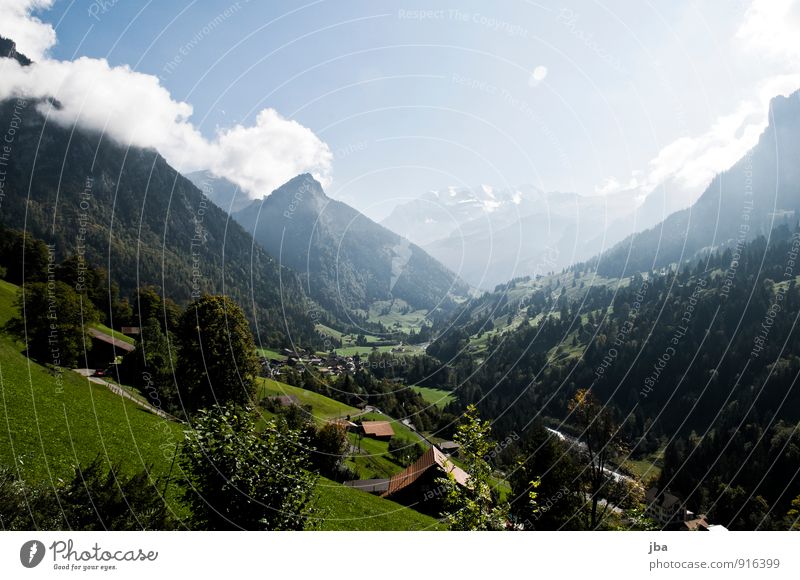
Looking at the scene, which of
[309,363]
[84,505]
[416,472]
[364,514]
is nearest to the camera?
[84,505]

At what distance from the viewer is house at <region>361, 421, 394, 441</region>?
91.3 meters

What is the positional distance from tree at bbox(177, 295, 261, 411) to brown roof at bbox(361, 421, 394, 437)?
176ft

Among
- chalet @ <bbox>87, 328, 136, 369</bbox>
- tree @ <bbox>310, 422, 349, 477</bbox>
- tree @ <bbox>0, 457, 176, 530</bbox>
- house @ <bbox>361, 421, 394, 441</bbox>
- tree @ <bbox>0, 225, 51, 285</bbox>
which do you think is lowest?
house @ <bbox>361, 421, 394, 441</bbox>

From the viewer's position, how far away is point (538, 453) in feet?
115

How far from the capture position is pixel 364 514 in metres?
30.6

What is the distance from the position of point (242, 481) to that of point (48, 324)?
44.1 meters

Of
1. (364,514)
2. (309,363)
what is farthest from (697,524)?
(309,363)

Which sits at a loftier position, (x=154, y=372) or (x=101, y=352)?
(x=154, y=372)

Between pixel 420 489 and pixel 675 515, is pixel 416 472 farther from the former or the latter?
pixel 675 515

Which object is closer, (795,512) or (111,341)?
(795,512)

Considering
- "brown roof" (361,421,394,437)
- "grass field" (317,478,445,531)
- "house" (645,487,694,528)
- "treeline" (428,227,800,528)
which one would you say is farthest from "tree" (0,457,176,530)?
"treeline" (428,227,800,528)

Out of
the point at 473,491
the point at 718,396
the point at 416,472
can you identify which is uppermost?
the point at 473,491

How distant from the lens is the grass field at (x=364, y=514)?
89.4ft

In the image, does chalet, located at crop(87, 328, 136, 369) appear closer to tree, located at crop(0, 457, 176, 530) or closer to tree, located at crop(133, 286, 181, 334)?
tree, located at crop(133, 286, 181, 334)
